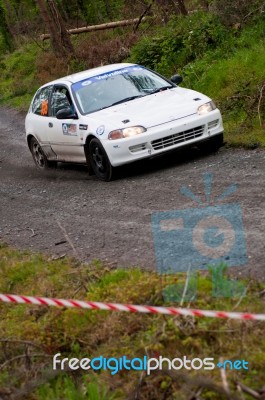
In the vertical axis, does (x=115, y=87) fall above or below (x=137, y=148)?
above

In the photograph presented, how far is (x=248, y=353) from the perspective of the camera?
4.56 meters

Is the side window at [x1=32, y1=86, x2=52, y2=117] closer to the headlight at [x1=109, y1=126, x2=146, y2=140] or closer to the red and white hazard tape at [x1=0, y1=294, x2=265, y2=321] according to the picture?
the headlight at [x1=109, y1=126, x2=146, y2=140]

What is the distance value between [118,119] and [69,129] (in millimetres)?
1315

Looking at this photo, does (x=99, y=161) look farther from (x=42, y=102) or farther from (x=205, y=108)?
(x=42, y=102)

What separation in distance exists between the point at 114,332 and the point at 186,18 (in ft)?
51.5

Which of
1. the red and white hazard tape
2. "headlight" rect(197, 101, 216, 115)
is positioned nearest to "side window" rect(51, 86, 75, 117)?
"headlight" rect(197, 101, 216, 115)

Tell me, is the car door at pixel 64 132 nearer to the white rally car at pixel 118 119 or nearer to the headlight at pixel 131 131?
the white rally car at pixel 118 119

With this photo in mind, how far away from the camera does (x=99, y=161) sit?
10750 millimetres

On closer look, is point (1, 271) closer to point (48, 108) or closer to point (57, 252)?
point (57, 252)

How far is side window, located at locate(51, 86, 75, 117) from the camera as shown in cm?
1171

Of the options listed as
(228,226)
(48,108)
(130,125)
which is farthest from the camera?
(48,108)

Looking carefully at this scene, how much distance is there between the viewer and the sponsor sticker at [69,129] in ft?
36.8

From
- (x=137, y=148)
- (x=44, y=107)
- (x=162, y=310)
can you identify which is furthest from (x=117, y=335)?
(x=44, y=107)

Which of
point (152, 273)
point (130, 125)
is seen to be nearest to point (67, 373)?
point (152, 273)
